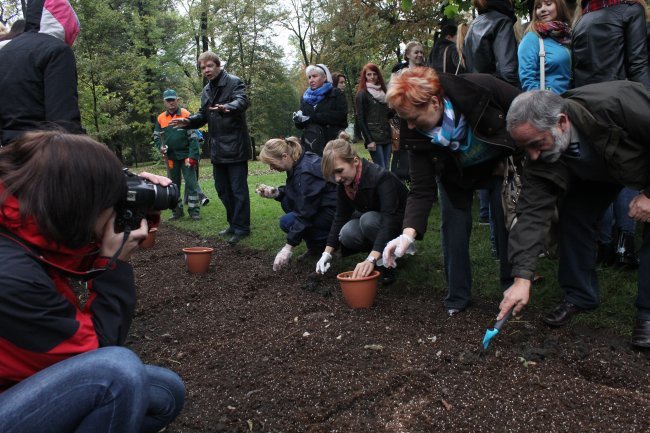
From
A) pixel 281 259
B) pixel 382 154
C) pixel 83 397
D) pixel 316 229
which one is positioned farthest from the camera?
pixel 382 154

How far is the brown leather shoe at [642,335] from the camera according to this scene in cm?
250

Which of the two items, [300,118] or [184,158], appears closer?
[300,118]

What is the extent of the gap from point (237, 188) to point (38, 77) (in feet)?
9.82

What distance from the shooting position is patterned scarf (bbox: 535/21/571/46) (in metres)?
3.34

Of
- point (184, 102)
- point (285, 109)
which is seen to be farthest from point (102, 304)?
point (285, 109)

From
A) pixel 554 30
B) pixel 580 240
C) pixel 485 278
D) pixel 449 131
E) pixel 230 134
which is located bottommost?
pixel 485 278

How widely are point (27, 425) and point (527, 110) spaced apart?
2.14m

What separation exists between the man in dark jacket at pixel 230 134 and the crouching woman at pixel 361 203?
2001 mm

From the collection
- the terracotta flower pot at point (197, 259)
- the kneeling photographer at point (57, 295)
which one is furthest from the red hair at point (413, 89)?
the terracotta flower pot at point (197, 259)

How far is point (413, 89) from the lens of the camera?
262cm

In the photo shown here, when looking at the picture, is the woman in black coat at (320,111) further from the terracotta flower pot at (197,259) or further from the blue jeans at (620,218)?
the blue jeans at (620,218)

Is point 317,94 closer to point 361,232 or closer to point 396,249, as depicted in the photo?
point 361,232

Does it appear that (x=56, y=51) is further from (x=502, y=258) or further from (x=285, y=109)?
(x=285, y=109)

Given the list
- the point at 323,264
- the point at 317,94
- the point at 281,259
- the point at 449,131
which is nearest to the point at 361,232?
the point at 323,264
